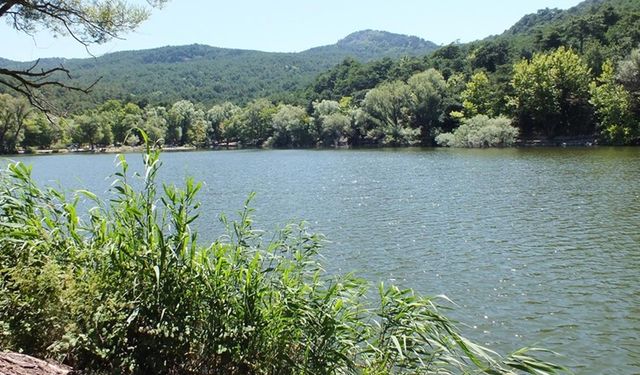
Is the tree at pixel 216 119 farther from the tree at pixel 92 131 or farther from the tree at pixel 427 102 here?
the tree at pixel 427 102

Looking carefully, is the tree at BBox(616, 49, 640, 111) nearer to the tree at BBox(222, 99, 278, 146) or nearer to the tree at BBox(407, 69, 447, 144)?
the tree at BBox(407, 69, 447, 144)

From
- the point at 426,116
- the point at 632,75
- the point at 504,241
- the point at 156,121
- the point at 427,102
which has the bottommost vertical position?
the point at 504,241

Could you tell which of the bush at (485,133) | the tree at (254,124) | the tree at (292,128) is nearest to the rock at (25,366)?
the bush at (485,133)

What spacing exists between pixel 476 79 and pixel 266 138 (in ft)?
167

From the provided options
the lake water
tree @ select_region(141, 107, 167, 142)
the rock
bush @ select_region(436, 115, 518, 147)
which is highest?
tree @ select_region(141, 107, 167, 142)

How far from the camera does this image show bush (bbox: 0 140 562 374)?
4355 mm

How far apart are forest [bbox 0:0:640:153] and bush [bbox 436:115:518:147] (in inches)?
5.6

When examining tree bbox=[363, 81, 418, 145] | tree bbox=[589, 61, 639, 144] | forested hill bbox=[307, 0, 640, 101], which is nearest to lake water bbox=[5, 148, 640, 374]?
tree bbox=[589, 61, 639, 144]

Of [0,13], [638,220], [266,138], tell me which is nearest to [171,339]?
[0,13]

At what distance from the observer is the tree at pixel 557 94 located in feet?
210

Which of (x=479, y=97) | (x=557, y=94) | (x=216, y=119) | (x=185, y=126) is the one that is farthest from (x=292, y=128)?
(x=557, y=94)

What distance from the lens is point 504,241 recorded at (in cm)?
1658

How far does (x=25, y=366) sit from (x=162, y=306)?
1.15 metres

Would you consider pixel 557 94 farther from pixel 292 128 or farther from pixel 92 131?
pixel 92 131
